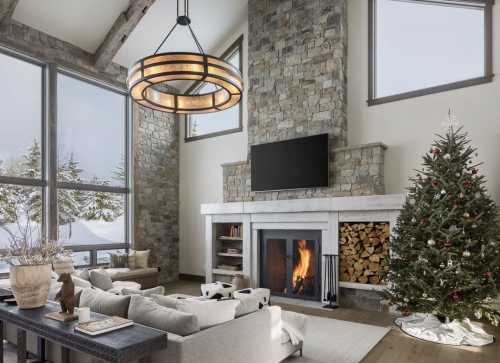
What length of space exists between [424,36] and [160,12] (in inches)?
183

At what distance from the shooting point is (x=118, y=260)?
6.82 metres

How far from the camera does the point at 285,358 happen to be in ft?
11.7

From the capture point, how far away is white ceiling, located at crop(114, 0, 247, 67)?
6.96m

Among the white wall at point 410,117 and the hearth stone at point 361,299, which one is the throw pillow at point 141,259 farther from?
the white wall at point 410,117

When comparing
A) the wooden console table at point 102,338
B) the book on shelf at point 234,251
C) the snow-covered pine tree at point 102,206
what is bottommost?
the book on shelf at point 234,251

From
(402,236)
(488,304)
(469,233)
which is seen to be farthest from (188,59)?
(488,304)

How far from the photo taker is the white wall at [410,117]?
5.12 meters

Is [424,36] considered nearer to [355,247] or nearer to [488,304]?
[355,247]

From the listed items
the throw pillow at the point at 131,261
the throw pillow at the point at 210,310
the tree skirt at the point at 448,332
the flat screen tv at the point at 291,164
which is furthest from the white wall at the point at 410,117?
the throw pillow at the point at 131,261

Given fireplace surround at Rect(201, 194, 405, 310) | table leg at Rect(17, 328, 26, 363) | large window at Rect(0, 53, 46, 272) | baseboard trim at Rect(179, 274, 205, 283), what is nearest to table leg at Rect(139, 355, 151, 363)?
table leg at Rect(17, 328, 26, 363)

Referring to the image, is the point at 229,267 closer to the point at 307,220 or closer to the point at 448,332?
the point at 307,220

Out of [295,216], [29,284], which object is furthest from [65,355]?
[295,216]

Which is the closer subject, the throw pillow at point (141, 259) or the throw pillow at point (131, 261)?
the throw pillow at point (131, 261)

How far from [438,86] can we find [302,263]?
3.51 meters
